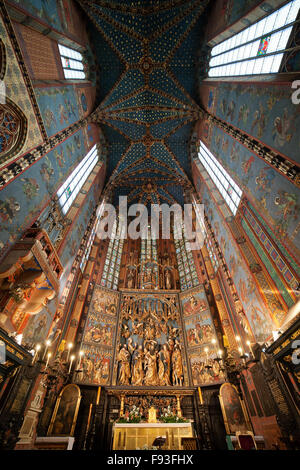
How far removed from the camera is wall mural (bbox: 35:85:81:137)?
9328 millimetres

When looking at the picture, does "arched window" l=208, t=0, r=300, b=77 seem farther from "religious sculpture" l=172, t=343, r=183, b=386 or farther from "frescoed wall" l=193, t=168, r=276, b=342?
"religious sculpture" l=172, t=343, r=183, b=386

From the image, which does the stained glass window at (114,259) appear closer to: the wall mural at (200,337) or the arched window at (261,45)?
the wall mural at (200,337)

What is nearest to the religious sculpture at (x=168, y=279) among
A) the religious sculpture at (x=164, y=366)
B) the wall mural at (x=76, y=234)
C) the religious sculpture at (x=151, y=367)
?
the religious sculpture at (x=164, y=366)

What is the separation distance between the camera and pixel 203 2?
12.6 meters

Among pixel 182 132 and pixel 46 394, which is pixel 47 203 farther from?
pixel 182 132

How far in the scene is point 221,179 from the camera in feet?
46.3

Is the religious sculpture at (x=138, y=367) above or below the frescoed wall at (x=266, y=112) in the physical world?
below

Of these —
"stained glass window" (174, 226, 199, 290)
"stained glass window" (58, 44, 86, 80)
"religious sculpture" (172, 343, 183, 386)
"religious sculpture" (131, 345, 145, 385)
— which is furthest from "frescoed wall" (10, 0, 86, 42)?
"religious sculpture" (172, 343, 183, 386)

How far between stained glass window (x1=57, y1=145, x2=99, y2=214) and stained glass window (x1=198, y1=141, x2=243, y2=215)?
9.53 meters

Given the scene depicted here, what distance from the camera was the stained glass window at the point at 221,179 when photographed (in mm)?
11971

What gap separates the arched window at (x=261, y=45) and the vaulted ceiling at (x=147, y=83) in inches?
152

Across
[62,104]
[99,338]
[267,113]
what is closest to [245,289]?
[267,113]
